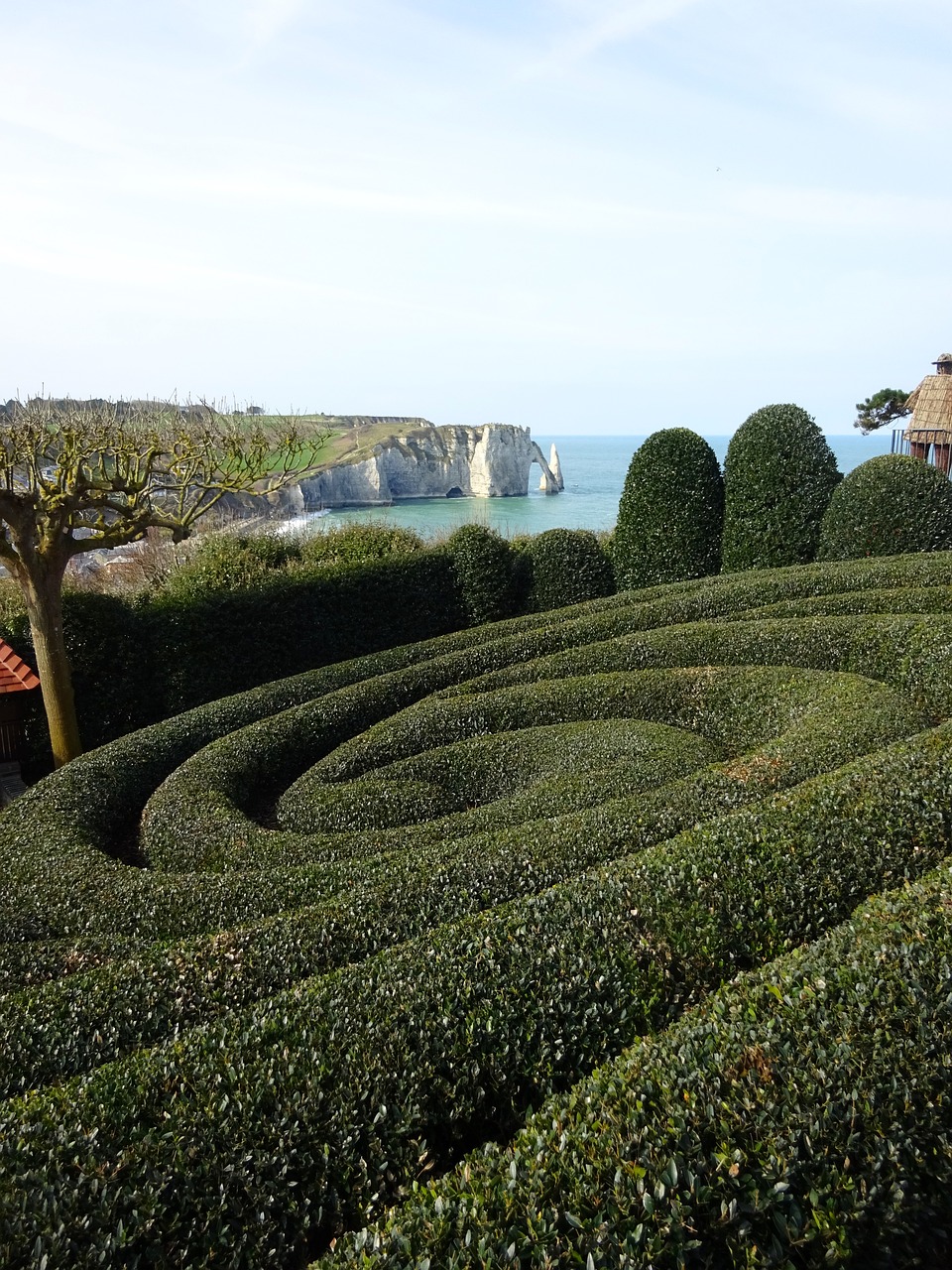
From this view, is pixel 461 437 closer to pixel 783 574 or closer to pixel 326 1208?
pixel 783 574

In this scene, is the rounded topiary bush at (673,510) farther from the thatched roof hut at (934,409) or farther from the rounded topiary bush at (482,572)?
the thatched roof hut at (934,409)

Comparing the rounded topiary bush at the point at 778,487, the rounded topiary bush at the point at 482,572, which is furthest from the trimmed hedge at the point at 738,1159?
the rounded topiary bush at the point at 482,572

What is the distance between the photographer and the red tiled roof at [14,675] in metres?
14.2

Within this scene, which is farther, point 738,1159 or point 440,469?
point 440,469

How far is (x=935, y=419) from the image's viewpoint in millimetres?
26734

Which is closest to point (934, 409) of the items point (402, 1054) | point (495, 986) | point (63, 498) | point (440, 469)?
point (63, 498)

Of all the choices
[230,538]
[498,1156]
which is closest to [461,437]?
[230,538]

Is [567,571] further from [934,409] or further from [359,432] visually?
[359,432]

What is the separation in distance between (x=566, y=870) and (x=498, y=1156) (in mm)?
3477

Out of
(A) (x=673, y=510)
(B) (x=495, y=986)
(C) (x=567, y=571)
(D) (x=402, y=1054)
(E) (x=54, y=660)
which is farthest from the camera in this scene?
(C) (x=567, y=571)

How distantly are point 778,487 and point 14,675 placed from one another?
13.4 metres

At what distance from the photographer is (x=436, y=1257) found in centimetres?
330

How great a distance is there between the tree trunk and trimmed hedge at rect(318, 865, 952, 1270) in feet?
39.0

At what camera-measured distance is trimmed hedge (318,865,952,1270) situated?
3.29 meters
